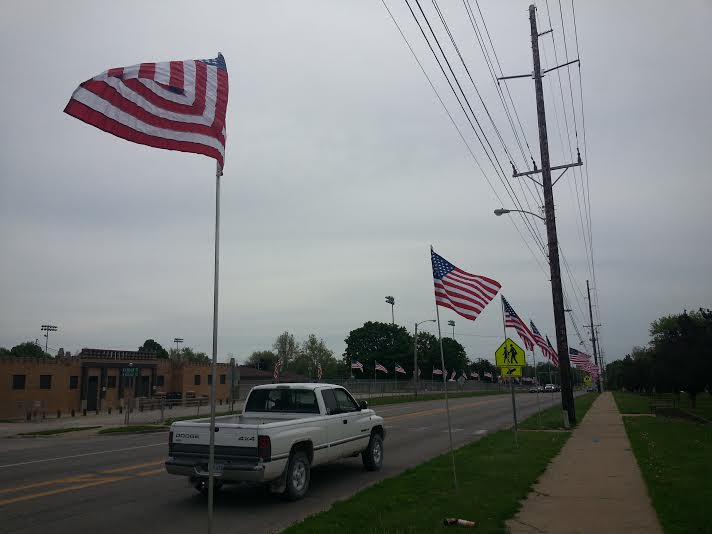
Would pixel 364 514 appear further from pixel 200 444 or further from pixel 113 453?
pixel 113 453

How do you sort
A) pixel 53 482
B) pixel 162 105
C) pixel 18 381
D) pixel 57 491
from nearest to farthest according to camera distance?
1. pixel 162 105
2. pixel 57 491
3. pixel 53 482
4. pixel 18 381

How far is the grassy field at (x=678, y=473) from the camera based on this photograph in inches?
292

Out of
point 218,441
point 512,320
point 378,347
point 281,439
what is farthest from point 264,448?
point 378,347

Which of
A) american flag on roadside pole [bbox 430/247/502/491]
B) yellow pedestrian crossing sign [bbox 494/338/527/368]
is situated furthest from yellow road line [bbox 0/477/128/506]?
yellow pedestrian crossing sign [bbox 494/338/527/368]

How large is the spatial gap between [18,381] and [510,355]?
36787mm

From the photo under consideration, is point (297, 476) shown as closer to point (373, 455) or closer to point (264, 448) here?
point (264, 448)

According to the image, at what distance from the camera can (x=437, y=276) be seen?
11.1 metres

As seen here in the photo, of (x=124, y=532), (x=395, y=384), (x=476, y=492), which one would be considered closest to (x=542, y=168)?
(x=476, y=492)

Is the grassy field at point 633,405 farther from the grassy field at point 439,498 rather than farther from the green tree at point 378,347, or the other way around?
the green tree at point 378,347

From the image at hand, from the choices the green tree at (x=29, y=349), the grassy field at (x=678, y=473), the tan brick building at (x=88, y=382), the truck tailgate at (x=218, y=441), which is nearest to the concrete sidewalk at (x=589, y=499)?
the grassy field at (x=678, y=473)

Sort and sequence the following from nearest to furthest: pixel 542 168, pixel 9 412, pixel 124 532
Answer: pixel 124 532
pixel 542 168
pixel 9 412

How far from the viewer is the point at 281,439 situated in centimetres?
886

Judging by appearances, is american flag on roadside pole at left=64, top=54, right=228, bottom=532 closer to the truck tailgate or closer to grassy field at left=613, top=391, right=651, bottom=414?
the truck tailgate

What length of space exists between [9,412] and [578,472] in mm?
39498
